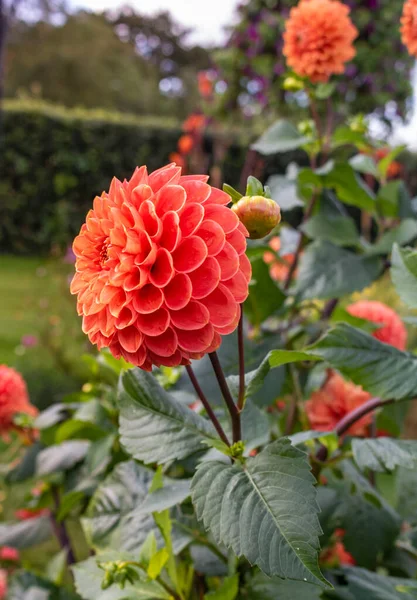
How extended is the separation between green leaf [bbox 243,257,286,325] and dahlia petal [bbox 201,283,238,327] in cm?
37

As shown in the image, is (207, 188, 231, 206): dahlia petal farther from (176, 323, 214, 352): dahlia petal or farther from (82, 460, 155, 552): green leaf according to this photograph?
(82, 460, 155, 552): green leaf

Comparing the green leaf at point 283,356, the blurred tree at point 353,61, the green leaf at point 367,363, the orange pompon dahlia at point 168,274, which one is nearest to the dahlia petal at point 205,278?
the orange pompon dahlia at point 168,274

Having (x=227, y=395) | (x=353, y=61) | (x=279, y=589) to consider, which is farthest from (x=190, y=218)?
(x=353, y=61)

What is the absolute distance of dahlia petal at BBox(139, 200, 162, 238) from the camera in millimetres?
408

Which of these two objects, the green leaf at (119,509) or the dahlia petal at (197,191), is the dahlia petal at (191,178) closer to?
the dahlia petal at (197,191)

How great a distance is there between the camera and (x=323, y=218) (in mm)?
882

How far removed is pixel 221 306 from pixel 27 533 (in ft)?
2.42

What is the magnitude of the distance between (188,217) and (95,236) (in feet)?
0.25

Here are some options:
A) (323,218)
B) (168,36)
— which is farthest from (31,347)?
(168,36)

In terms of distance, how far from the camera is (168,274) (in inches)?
16.2

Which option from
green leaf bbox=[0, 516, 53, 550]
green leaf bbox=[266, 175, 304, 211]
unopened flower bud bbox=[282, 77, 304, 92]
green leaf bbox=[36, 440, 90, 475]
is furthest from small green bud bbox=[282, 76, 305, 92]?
green leaf bbox=[0, 516, 53, 550]

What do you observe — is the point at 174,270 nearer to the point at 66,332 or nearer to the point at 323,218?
the point at 323,218

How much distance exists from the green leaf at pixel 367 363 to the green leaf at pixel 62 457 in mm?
423

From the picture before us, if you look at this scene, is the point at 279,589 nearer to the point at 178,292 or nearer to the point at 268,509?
the point at 268,509
